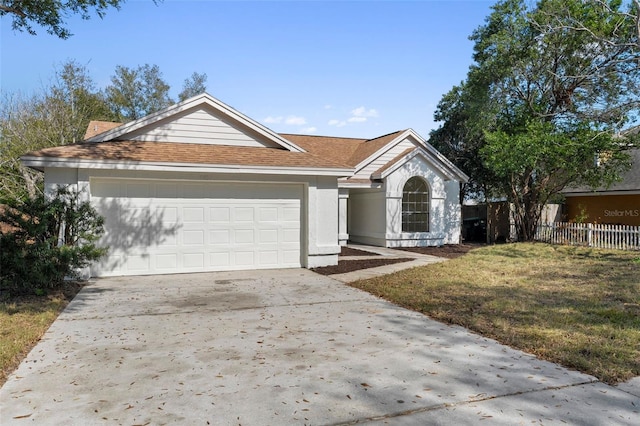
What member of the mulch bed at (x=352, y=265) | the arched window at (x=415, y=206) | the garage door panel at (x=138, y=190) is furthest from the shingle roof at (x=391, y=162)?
the garage door panel at (x=138, y=190)

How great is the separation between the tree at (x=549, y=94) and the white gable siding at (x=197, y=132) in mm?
10118

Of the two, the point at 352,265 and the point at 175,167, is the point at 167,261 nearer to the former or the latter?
the point at 175,167

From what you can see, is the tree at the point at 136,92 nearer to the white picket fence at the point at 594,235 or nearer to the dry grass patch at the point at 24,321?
the dry grass patch at the point at 24,321

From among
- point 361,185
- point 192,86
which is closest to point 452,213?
point 361,185

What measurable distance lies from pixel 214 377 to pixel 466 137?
23.0 metres

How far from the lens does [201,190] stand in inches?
436

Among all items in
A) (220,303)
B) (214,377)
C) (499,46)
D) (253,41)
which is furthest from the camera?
(499,46)

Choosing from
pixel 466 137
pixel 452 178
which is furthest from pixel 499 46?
pixel 466 137

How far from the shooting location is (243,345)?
17.6 ft

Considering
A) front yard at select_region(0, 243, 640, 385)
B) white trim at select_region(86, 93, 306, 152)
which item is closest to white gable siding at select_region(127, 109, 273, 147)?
white trim at select_region(86, 93, 306, 152)

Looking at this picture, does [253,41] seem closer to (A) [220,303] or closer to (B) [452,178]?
(A) [220,303]

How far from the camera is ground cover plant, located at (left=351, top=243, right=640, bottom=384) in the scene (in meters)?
5.12

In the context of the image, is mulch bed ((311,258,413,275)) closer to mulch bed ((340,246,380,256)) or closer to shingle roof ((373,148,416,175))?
mulch bed ((340,246,380,256))

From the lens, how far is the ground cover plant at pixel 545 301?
202 inches
